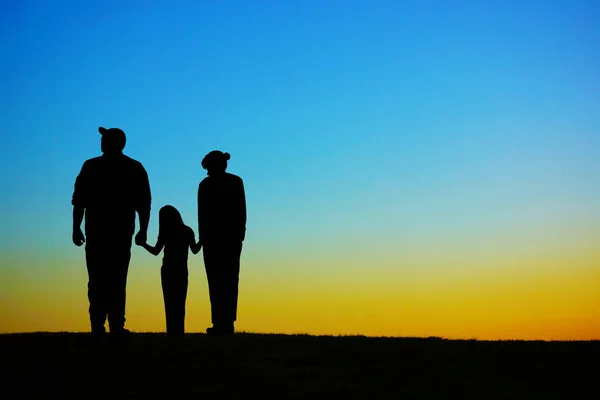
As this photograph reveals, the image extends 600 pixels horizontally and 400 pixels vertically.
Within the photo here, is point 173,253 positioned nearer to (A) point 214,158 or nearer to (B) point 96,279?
(A) point 214,158

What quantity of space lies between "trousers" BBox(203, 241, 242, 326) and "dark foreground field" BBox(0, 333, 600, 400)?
245 cm

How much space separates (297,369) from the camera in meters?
12.6

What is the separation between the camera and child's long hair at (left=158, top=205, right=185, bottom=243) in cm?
1866

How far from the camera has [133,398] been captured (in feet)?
36.7

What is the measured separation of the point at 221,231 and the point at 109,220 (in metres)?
3.60

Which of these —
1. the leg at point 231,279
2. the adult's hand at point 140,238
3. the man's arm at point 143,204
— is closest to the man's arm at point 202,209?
the leg at point 231,279

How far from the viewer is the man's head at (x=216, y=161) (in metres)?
17.7

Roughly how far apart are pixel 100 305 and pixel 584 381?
27.0 feet

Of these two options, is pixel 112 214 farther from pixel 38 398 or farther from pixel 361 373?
pixel 361 373

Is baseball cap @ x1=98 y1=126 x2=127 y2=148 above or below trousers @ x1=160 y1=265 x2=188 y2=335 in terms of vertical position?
above

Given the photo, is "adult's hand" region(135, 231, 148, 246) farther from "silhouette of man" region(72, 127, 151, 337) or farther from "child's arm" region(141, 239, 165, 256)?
"child's arm" region(141, 239, 165, 256)

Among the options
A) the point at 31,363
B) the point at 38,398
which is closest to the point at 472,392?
the point at 38,398

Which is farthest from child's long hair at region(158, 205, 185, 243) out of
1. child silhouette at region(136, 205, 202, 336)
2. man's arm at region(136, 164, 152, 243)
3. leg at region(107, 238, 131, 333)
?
leg at region(107, 238, 131, 333)

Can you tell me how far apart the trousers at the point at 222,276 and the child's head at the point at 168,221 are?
1032 mm
